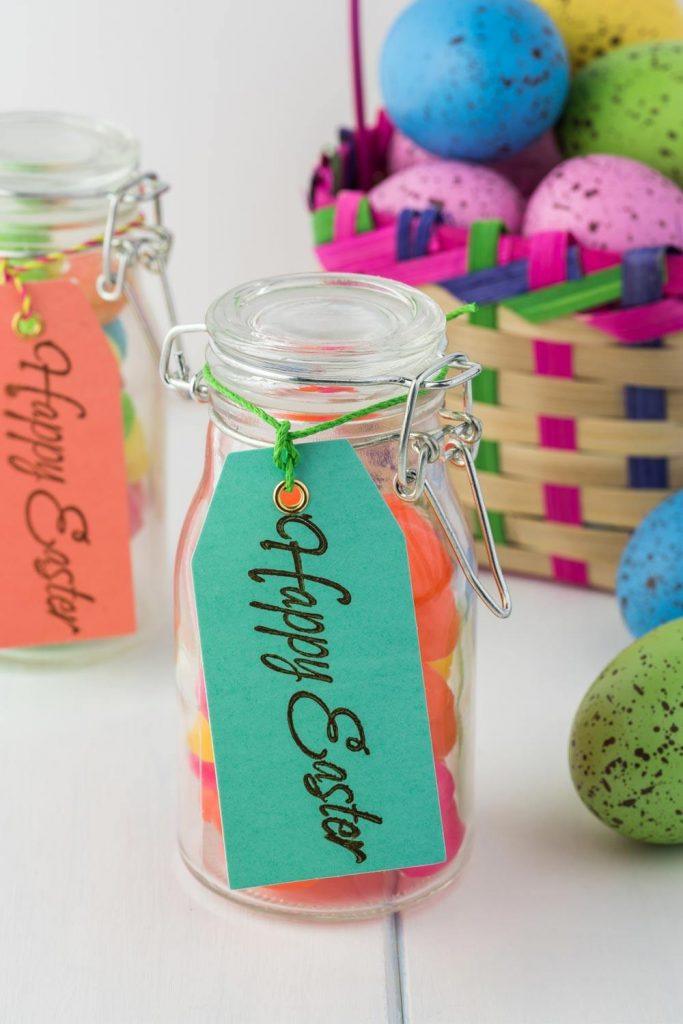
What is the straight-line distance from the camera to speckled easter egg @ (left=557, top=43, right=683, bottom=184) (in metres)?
0.90

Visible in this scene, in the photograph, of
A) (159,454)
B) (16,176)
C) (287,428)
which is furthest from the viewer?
(159,454)

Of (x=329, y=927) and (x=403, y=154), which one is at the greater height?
(x=403, y=154)

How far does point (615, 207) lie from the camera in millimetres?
830

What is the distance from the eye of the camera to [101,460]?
2.62ft

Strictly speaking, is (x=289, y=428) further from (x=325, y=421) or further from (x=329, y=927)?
(x=329, y=927)

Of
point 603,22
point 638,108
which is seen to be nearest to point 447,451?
point 638,108

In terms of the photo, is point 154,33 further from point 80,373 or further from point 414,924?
point 414,924

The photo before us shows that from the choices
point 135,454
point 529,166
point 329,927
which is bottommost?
point 329,927

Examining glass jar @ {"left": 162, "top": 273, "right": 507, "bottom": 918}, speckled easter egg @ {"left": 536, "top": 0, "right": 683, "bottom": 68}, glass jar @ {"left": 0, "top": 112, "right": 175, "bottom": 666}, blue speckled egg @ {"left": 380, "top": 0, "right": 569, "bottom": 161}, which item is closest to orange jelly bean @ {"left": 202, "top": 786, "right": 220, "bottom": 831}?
glass jar @ {"left": 162, "top": 273, "right": 507, "bottom": 918}

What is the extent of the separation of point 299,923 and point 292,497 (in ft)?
0.66

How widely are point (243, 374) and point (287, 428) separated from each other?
0.12ft

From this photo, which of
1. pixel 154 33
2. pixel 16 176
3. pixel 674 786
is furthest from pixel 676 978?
pixel 154 33

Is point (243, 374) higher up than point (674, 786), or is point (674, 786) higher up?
point (243, 374)

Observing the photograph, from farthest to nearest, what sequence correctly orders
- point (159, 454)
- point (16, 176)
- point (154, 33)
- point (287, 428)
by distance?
point (154, 33) < point (159, 454) < point (16, 176) < point (287, 428)
